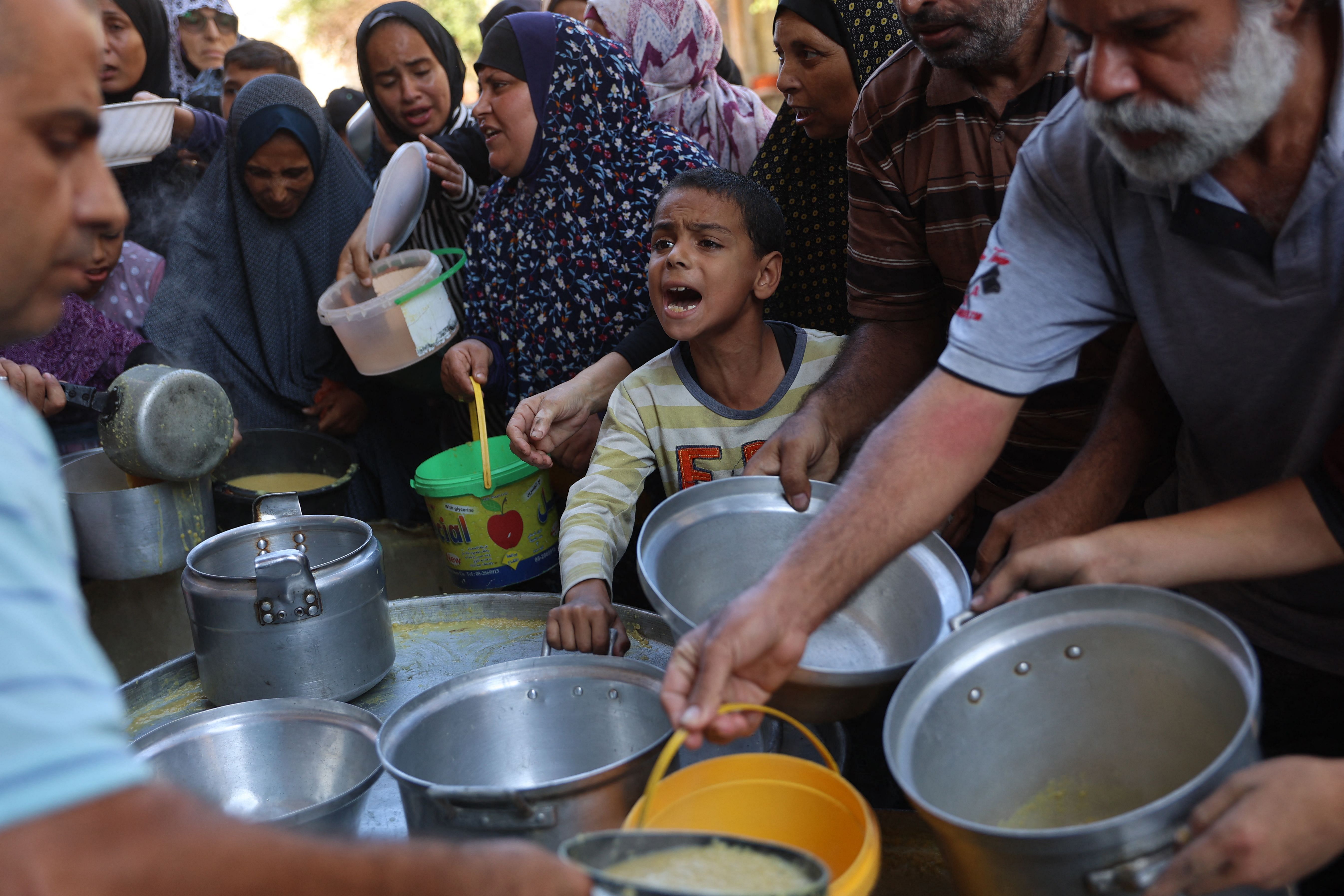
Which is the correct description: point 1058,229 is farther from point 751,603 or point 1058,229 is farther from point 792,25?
point 792,25

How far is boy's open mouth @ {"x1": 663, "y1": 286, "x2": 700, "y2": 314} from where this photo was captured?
2.29 metres

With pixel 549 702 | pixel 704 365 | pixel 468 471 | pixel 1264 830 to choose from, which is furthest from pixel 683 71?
pixel 1264 830

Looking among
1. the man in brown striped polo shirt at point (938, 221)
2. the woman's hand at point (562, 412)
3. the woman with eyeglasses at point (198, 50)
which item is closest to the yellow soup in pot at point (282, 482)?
the woman's hand at point (562, 412)

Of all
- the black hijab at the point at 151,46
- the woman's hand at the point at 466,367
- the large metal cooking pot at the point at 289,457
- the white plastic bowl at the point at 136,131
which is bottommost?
the large metal cooking pot at the point at 289,457

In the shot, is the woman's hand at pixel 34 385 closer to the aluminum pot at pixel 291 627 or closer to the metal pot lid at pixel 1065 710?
the aluminum pot at pixel 291 627

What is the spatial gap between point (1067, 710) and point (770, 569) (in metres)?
0.46

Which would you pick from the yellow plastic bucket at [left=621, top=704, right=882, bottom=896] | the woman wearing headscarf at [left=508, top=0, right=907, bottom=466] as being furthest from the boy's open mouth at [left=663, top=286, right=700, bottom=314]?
the yellow plastic bucket at [left=621, top=704, right=882, bottom=896]

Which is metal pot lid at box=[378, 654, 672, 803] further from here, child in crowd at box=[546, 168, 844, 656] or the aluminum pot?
child in crowd at box=[546, 168, 844, 656]

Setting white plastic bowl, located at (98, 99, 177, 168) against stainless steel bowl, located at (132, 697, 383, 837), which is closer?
stainless steel bowl, located at (132, 697, 383, 837)

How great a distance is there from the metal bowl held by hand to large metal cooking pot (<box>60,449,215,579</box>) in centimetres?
189

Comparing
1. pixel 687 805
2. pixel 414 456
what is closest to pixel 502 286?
pixel 414 456

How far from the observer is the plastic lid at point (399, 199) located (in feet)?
9.98

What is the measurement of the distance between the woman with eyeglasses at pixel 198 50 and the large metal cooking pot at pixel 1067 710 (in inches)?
174

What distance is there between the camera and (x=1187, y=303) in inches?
52.7
